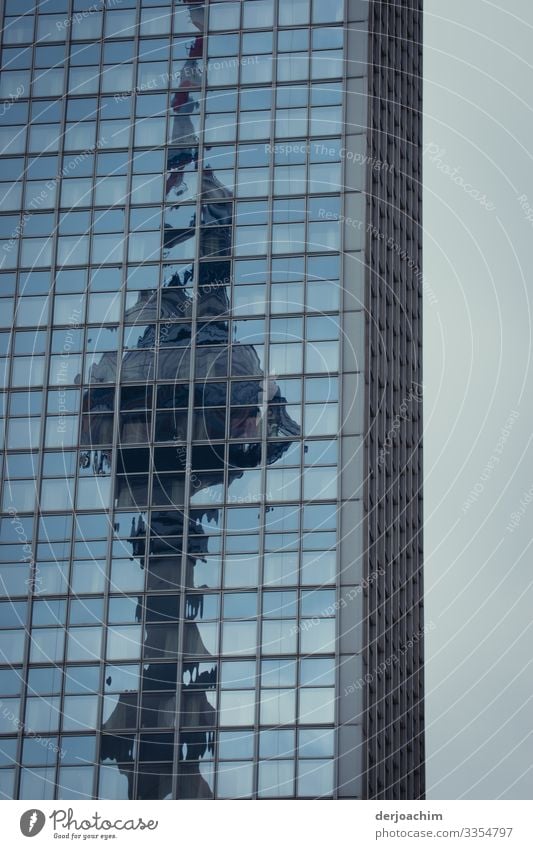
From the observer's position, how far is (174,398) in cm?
9575

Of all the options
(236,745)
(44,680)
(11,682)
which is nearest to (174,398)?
(44,680)

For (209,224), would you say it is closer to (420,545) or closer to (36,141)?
(36,141)

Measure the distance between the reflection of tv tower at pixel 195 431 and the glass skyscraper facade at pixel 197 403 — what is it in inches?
4.9

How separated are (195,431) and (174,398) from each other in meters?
2.07

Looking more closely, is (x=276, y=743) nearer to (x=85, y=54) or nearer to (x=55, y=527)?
(x=55, y=527)

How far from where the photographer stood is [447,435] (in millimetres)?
136375

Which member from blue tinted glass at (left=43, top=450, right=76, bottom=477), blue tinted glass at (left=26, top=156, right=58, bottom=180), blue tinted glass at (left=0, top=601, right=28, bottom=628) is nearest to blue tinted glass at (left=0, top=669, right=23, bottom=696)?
blue tinted glass at (left=0, top=601, right=28, bottom=628)

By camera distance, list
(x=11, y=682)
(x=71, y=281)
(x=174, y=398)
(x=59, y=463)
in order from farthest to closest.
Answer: (x=71, y=281)
(x=174, y=398)
(x=59, y=463)
(x=11, y=682)

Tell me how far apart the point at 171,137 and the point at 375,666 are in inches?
1124

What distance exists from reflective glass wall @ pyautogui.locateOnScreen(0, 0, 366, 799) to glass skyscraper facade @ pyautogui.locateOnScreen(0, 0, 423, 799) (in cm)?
13

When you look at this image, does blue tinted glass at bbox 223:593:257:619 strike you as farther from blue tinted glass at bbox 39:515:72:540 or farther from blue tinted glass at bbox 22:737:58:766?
blue tinted glass at bbox 22:737:58:766

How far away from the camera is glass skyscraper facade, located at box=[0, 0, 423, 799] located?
89875 millimetres

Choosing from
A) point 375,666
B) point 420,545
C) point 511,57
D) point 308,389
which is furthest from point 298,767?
point 511,57

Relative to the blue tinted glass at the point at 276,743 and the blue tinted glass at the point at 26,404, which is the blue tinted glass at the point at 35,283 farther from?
the blue tinted glass at the point at 276,743
